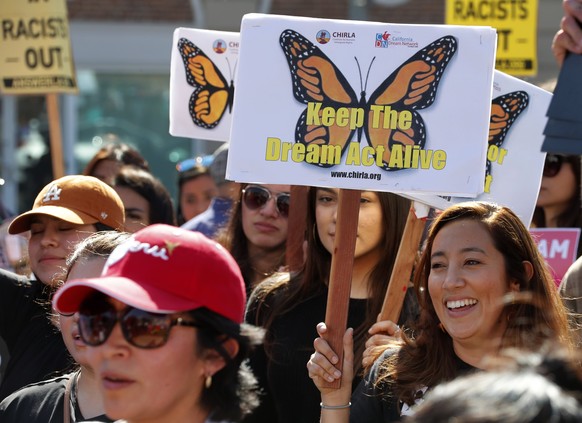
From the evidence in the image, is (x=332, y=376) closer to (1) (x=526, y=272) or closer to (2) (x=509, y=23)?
(1) (x=526, y=272)

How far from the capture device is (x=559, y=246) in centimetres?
503

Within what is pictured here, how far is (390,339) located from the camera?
352cm

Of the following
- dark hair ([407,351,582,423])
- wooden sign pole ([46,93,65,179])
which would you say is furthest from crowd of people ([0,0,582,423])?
wooden sign pole ([46,93,65,179])

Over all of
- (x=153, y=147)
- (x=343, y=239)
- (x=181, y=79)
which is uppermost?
(x=181, y=79)

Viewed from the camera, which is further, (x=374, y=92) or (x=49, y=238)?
(x=49, y=238)

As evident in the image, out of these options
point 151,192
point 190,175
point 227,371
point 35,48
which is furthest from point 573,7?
point 190,175

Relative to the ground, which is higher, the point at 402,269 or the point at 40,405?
the point at 402,269

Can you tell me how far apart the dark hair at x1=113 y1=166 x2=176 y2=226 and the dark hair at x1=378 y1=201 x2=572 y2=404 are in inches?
101

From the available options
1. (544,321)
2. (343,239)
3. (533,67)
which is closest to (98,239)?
(343,239)

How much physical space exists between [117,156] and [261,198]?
1.66 meters

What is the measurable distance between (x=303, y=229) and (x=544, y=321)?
5.02 ft

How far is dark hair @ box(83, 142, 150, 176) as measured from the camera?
6473 mm

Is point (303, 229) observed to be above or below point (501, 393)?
below

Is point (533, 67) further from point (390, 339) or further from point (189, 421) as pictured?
point (189, 421)
